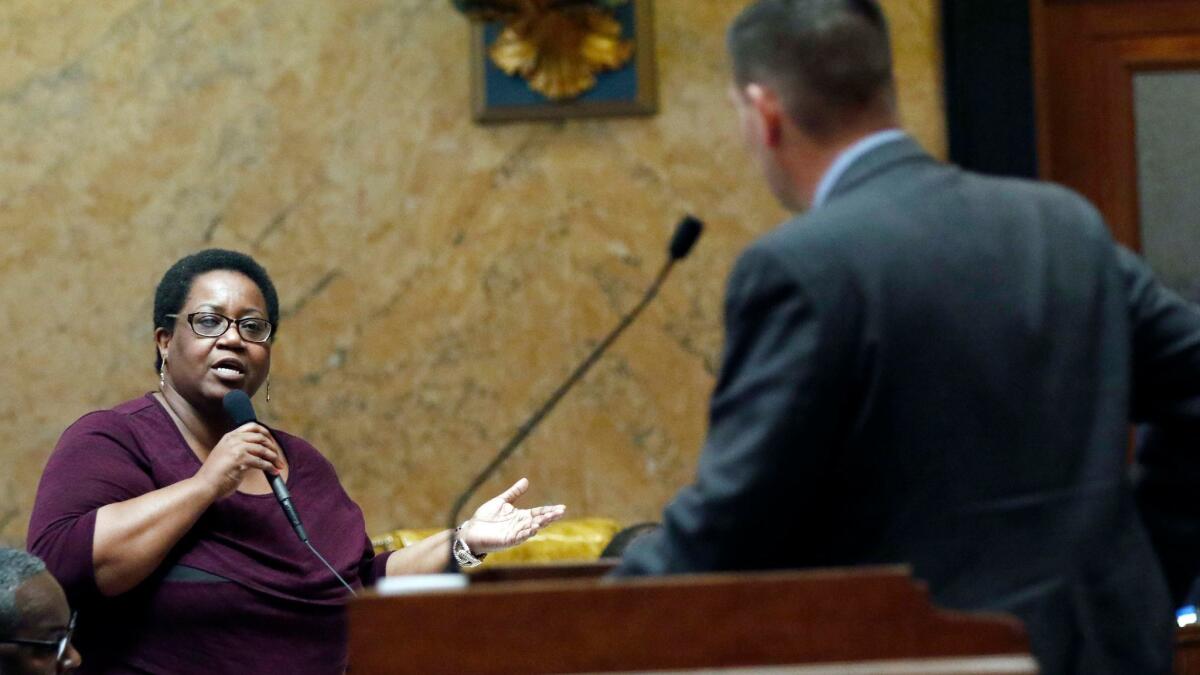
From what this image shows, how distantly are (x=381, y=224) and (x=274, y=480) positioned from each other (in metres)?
1.92

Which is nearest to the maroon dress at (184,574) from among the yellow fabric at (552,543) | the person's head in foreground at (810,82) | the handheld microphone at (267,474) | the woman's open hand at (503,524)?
the handheld microphone at (267,474)

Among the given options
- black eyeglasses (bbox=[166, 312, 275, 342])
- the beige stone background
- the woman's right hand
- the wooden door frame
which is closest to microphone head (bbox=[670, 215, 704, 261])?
Result: the woman's right hand

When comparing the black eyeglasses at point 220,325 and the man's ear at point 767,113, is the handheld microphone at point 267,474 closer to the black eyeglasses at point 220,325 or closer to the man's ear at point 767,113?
the black eyeglasses at point 220,325

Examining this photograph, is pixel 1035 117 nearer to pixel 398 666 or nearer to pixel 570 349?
pixel 570 349

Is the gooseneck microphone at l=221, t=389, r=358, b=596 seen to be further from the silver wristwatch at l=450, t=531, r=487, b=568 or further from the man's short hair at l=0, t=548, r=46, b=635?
the man's short hair at l=0, t=548, r=46, b=635

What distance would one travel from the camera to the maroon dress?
10.3 feet

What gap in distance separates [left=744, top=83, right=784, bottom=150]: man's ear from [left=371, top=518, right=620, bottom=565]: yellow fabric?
102 inches

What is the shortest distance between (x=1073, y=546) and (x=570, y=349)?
326cm

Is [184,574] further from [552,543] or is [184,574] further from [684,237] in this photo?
[684,237]

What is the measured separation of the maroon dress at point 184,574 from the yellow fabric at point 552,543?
3.39 ft

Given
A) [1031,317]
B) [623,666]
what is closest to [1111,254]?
[1031,317]

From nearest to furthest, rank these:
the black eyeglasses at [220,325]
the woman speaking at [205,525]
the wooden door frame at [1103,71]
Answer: the woman speaking at [205,525] < the black eyeglasses at [220,325] < the wooden door frame at [1103,71]

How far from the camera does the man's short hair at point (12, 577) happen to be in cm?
287

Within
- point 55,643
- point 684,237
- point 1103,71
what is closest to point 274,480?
point 55,643
